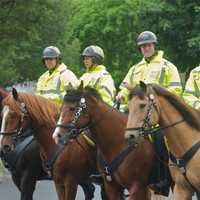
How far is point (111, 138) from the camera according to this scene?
11.0 m

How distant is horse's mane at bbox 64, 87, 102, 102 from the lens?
10.7 m

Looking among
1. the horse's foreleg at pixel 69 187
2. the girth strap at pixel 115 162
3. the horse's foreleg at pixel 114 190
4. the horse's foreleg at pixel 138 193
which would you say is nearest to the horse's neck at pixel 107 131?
the girth strap at pixel 115 162

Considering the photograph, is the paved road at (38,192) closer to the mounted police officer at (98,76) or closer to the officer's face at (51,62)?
the officer's face at (51,62)

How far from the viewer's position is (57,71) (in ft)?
42.1

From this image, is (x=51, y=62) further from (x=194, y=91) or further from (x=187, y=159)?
(x=187, y=159)

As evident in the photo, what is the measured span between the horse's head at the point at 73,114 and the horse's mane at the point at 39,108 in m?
1.18

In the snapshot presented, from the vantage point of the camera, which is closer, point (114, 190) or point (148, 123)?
point (148, 123)

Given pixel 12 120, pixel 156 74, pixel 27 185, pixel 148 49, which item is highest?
pixel 148 49

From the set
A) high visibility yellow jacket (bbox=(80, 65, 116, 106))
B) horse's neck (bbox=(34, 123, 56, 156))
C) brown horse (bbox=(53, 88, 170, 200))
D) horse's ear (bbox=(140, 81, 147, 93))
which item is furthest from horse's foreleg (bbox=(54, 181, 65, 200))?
horse's ear (bbox=(140, 81, 147, 93))

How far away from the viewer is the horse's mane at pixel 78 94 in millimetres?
10734

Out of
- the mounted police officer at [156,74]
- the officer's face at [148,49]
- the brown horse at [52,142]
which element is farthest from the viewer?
the brown horse at [52,142]

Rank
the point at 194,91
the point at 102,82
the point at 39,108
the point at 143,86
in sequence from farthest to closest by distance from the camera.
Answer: the point at 102,82, the point at 39,108, the point at 194,91, the point at 143,86

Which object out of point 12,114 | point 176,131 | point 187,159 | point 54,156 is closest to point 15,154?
point 54,156

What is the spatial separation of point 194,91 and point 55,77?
9.35 feet
